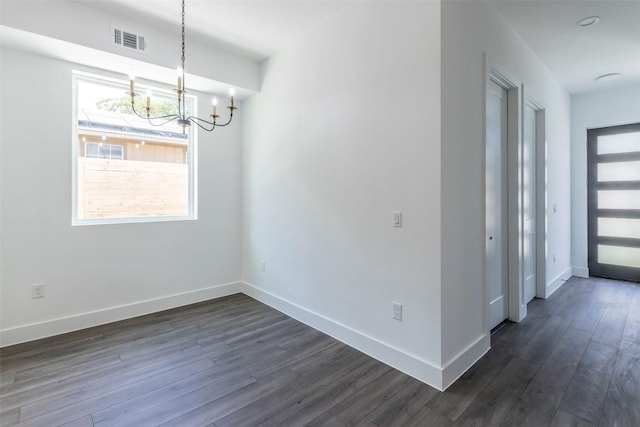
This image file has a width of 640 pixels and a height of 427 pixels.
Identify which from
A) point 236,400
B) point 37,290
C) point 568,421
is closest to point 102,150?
point 37,290

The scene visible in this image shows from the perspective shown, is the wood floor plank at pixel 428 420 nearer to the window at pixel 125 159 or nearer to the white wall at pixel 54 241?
the white wall at pixel 54 241

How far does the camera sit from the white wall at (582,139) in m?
4.54

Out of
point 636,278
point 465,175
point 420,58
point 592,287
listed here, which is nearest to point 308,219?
point 465,175

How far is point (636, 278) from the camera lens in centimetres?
448

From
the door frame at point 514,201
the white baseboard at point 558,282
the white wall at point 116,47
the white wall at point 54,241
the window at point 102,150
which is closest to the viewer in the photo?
the white wall at point 116,47

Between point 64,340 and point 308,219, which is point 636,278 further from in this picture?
point 64,340

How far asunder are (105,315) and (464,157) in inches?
149

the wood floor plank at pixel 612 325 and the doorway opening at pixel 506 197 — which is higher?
the doorway opening at pixel 506 197

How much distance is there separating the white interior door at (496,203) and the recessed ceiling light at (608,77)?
225 cm

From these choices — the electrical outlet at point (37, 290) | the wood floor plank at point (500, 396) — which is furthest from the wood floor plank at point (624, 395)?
the electrical outlet at point (37, 290)

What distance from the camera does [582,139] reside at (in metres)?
4.81

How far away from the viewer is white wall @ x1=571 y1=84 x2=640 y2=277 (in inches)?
179

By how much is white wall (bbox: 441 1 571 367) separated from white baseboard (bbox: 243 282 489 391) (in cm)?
7

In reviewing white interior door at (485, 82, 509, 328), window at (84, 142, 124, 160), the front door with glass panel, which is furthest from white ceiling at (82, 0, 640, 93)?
the front door with glass panel
